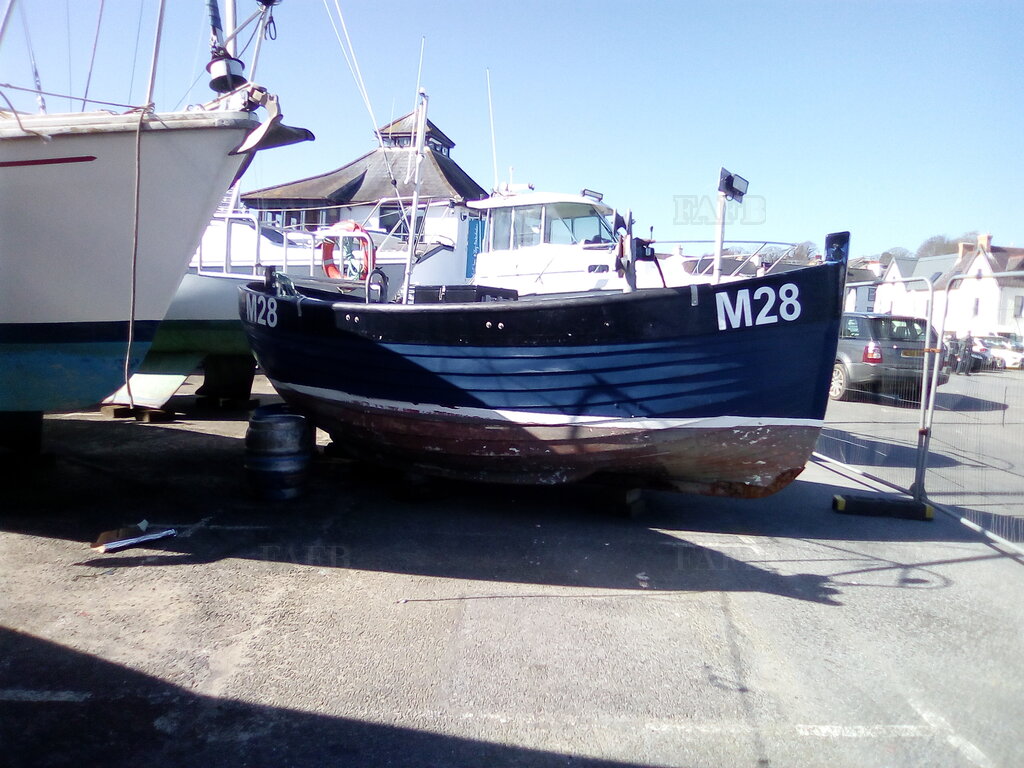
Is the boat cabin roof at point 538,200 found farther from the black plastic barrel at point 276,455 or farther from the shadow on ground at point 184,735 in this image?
the shadow on ground at point 184,735

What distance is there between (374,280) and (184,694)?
4.48 meters

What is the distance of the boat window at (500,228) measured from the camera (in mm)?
8352

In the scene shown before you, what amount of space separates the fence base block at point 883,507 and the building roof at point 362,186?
64.4 ft

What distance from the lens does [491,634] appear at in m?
3.38

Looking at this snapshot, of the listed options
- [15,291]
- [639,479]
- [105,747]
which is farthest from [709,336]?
[15,291]

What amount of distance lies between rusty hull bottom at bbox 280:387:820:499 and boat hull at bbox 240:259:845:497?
0.01m

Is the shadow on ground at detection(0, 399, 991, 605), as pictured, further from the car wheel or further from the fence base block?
the car wheel

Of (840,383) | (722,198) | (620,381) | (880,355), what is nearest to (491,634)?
(620,381)

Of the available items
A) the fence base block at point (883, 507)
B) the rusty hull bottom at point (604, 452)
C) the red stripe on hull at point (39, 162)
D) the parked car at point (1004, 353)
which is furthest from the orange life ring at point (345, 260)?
the parked car at point (1004, 353)

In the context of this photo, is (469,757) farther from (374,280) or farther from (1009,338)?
(1009,338)

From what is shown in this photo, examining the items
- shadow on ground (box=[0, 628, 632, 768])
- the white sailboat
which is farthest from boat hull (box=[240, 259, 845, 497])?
shadow on ground (box=[0, 628, 632, 768])

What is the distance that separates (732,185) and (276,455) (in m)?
3.98

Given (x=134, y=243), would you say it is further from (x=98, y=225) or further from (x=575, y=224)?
(x=575, y=224)

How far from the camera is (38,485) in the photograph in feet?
18.2
